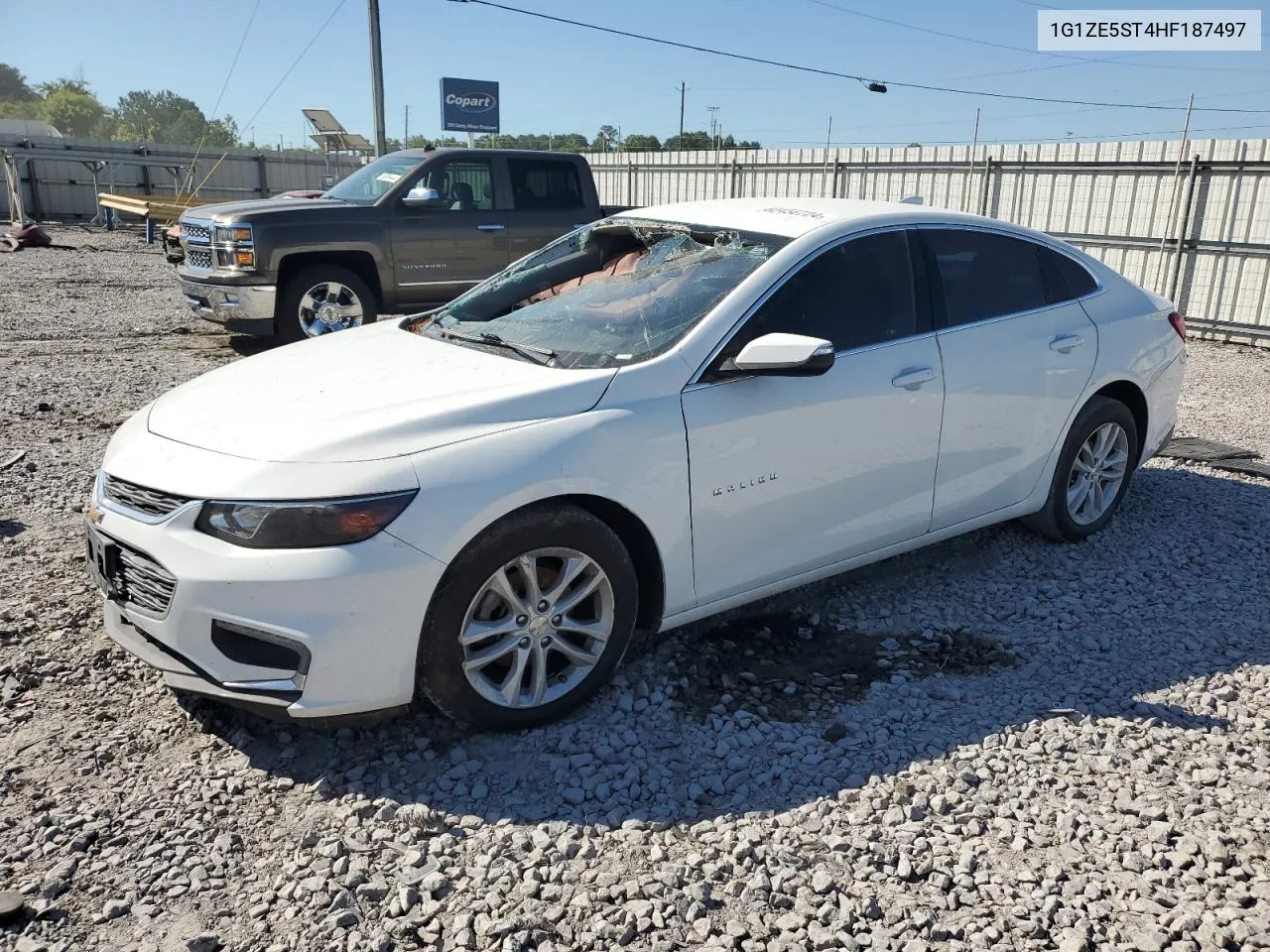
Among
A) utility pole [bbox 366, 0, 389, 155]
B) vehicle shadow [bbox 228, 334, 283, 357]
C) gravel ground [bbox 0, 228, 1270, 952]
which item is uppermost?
utility pole [bbox 366, 0, 389, 155]

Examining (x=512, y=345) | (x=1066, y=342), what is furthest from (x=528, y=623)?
(x=1066, y=342)

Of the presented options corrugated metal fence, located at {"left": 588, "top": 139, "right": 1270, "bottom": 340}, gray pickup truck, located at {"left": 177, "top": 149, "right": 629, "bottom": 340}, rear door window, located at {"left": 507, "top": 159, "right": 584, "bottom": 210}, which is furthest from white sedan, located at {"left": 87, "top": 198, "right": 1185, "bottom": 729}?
corrugated metal fence, located at {"left": 588, "top": 139, "right": 1270, "bottom": 340}

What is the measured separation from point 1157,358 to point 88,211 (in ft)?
104

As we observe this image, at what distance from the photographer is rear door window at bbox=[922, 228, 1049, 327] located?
430 cm

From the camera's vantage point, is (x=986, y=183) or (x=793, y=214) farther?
(x=986, y=183)

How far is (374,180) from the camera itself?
32.5 feet

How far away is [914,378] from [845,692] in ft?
4.27

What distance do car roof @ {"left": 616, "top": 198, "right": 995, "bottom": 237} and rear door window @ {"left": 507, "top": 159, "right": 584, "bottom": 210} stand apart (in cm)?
597

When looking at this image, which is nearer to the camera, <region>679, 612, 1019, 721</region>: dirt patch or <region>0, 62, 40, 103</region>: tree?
<region>679, 612, 1019, 721</region>: dirt patch

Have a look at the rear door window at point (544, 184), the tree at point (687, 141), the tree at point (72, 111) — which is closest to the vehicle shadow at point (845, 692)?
the rear door window at point (544, 184)

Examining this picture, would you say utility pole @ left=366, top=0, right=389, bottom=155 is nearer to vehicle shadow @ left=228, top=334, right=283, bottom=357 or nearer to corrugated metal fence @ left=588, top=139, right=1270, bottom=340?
corrugated metal fence @ left=588, top=139, right=1270, bottom=340

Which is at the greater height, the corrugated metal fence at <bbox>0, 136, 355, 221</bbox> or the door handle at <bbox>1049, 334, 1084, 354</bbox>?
the corrugated metal fence at <bbox>0, 136, 355, 221</bbox>

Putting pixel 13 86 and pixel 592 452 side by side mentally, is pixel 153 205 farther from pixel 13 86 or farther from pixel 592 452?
pixel 13 86

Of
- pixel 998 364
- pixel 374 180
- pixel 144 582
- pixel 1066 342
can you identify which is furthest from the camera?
pixel 374 180
